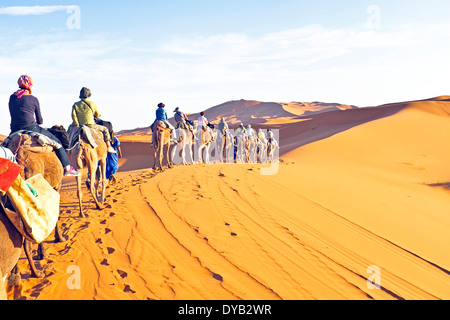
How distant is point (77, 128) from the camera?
779 cm

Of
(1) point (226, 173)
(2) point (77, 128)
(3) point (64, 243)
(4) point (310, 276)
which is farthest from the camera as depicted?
(1) point (226, 173)

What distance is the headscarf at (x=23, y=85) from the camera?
5648 mm

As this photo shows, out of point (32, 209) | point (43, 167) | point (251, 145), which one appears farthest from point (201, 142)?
point (32, 209)

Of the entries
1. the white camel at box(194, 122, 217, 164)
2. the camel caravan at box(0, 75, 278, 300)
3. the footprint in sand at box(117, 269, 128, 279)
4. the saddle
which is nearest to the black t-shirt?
the camel caravan at box(0, 75, 278, 300)

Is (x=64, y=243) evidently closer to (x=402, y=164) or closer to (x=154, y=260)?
(x=154, y=260)

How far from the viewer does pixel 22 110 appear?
5.65 metres

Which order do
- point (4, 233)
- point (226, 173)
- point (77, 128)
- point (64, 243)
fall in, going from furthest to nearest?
point (226, 173), point (77, 128), point (64, 243), point (4, 233)

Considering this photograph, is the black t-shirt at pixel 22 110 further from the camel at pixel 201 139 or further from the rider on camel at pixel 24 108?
the camel at pixel 201 139

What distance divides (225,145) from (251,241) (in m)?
13.7

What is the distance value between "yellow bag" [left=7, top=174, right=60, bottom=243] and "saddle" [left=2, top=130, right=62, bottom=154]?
100 inches

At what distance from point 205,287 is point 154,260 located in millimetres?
1090

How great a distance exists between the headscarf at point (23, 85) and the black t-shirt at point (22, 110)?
0.23 feet

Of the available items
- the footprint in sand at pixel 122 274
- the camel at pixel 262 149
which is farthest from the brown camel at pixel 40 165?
the camel at pixel 262 149
